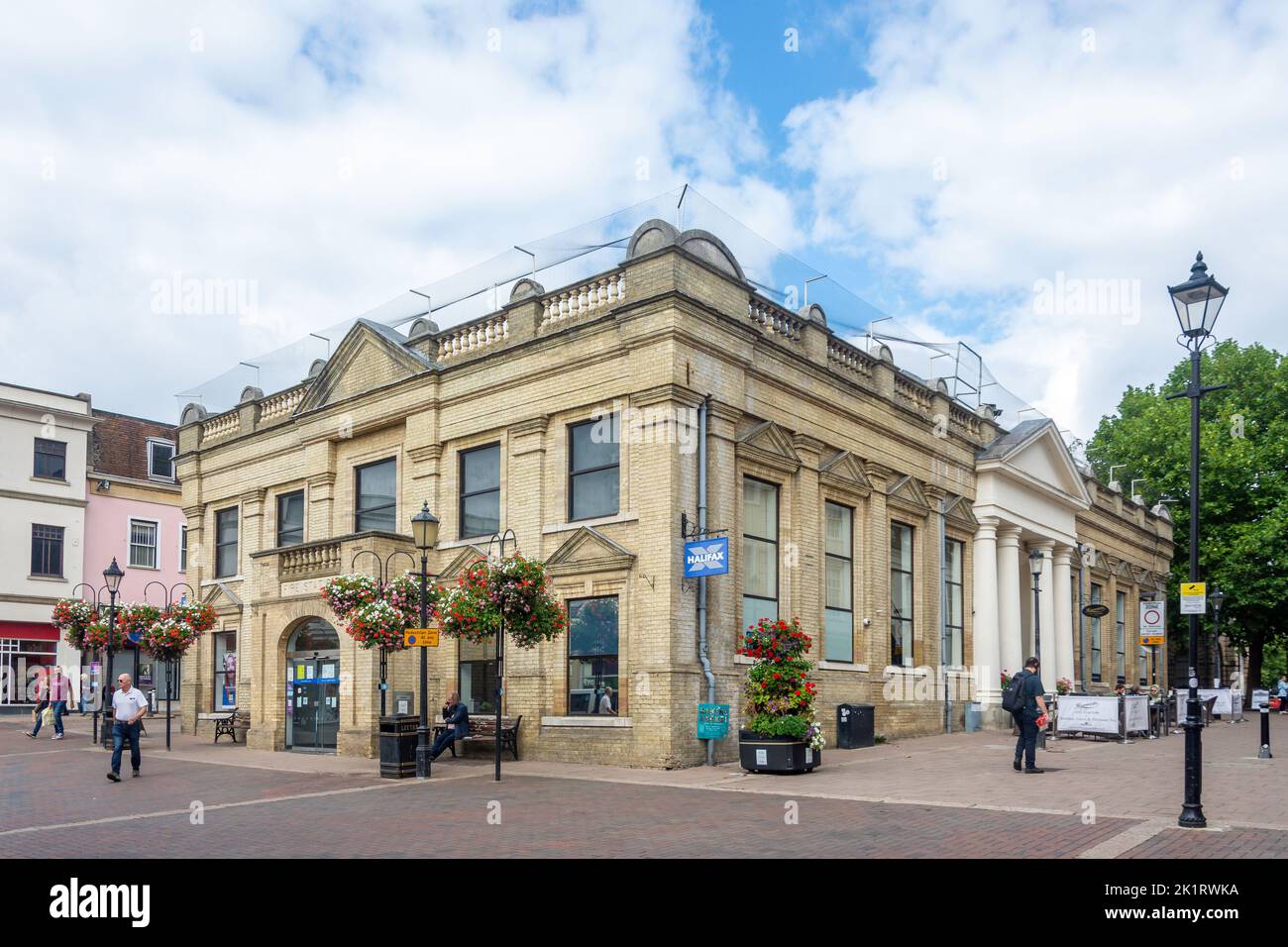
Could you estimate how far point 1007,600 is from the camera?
31625mm

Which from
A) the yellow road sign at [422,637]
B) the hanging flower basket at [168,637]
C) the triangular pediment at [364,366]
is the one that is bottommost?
the hanging flower basket at [168,637]

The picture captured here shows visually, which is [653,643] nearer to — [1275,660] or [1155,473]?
[1155,473]

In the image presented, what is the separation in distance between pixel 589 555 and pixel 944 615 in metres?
11.8

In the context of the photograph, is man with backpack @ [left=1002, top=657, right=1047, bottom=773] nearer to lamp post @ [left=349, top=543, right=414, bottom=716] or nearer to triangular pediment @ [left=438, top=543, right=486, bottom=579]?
triangular pediment @ [left=438, top=543, right=486, bottom=579]

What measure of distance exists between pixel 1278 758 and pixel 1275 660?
249ft

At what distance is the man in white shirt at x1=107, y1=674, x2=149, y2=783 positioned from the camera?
60.0ft

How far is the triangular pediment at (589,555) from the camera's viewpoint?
20.3 metres

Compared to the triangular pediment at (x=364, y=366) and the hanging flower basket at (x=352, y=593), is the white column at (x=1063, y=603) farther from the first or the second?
the hanging flower basket at (x=352, y=593)

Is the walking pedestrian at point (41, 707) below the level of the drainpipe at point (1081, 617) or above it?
below

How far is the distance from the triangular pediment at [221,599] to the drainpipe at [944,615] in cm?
1820

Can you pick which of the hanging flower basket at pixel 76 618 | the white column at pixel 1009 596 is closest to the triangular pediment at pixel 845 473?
the white column at pixel 1009 596

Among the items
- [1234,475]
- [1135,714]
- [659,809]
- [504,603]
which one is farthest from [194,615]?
[1234,475]

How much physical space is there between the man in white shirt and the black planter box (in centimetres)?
978

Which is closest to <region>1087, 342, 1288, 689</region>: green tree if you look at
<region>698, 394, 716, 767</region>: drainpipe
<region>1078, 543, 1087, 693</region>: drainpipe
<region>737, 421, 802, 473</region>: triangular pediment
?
<region>1078, 543, 1087, 693</region>: drainpipe
